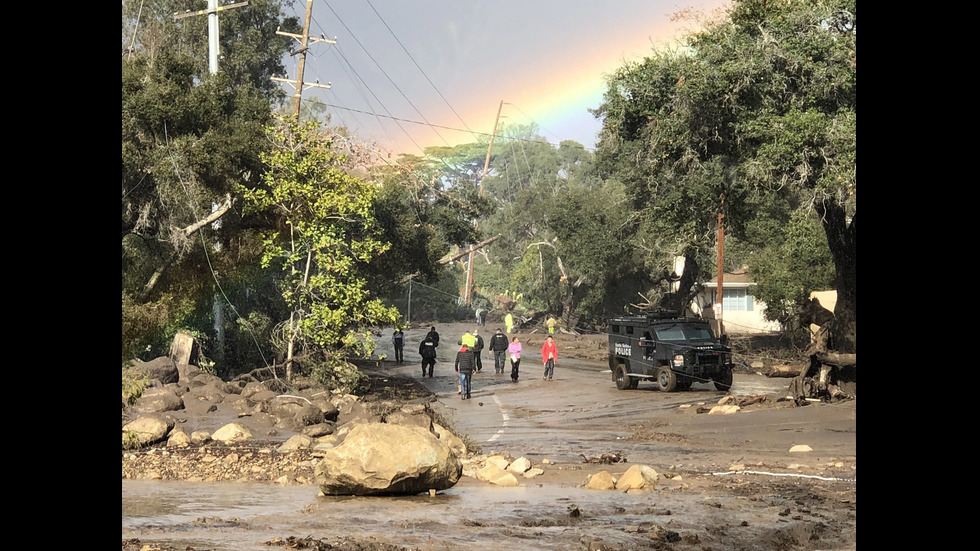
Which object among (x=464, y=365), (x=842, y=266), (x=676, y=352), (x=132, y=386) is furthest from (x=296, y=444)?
(x=842, y=266)

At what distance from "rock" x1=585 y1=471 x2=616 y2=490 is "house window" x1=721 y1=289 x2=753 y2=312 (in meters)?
43.3

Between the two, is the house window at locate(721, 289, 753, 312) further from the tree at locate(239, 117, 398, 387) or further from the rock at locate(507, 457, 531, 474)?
the rock at locate(507, 457, 531, 474)

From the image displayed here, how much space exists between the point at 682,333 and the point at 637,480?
14.7 m

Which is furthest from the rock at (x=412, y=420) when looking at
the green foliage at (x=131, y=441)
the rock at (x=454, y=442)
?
the green foliage at (x=131, y=441)

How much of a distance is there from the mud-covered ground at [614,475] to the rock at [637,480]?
0.20 metres

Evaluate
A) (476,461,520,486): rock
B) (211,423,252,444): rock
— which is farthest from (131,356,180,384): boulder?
(476,461,520,486): rock

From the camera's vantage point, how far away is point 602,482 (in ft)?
44.6

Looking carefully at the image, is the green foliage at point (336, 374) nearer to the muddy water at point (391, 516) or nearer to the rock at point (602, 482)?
the muddy water at point (391, 516)

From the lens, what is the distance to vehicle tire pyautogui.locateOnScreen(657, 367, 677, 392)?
27703 millimetres

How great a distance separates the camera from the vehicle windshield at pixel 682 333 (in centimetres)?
2773

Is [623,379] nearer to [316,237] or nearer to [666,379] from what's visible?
[666,379]
